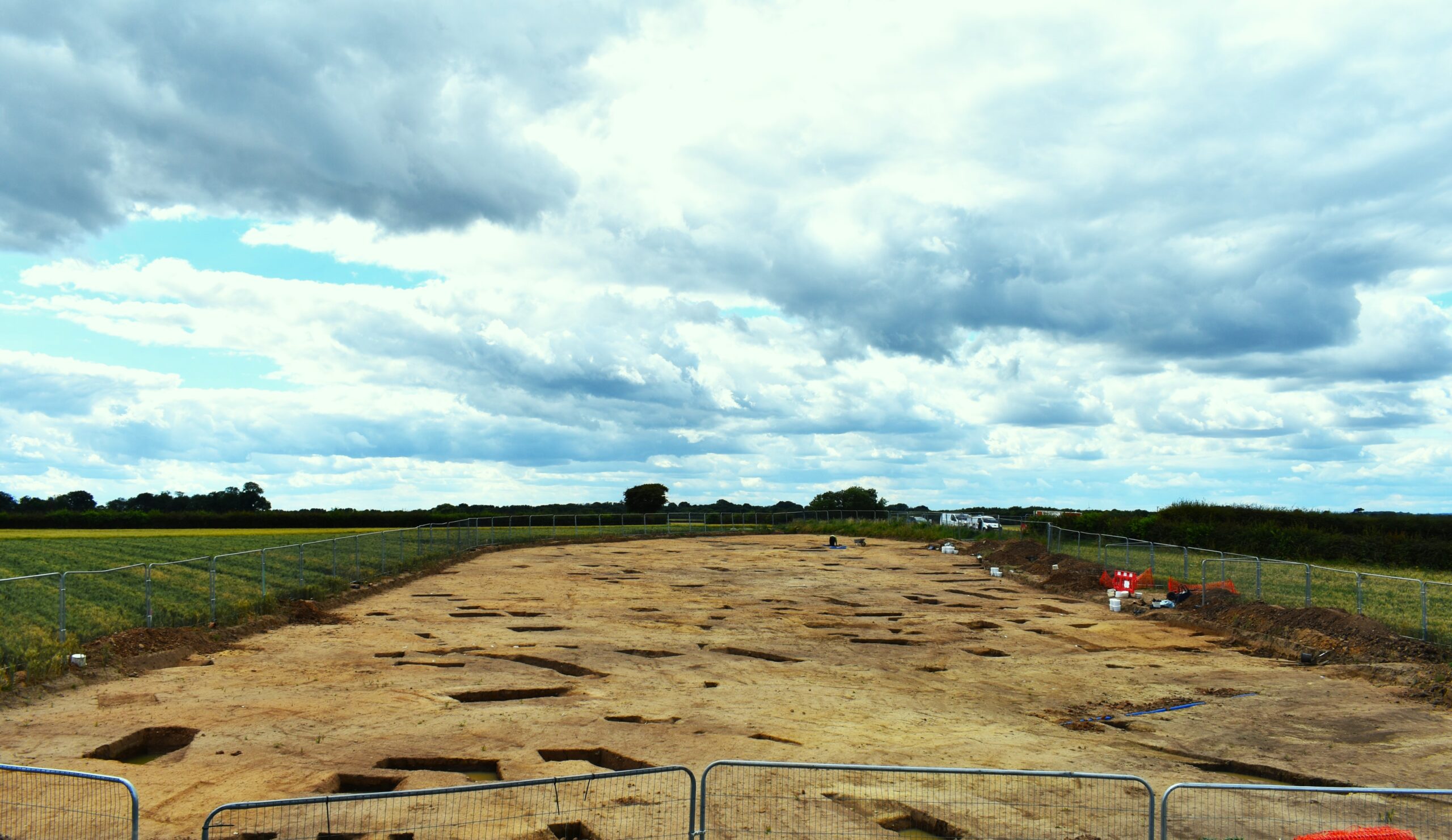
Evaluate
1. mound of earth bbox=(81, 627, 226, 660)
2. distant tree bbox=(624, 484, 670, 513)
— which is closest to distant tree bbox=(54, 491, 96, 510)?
distant tree bbox=(624, 484, 670, 513)

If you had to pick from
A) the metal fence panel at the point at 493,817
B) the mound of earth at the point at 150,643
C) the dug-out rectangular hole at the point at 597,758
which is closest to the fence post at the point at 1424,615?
the dug-out rectangular hole at the point at 597,758

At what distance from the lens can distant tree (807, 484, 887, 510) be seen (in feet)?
339

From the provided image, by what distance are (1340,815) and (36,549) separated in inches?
2005

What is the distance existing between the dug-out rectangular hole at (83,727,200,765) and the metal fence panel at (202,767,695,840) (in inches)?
152

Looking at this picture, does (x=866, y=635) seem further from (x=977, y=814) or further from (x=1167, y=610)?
(x=977, y=814)

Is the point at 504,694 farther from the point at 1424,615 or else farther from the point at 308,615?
the point at 1424,615

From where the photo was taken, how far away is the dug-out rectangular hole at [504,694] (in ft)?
51.3

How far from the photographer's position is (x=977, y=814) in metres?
9.96

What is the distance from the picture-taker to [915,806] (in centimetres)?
1009

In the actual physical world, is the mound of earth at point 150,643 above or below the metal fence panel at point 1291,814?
above

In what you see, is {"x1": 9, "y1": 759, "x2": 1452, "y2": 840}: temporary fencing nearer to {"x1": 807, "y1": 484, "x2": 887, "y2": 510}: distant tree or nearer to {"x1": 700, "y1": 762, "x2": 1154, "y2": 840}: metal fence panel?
{"x1": 700, "y1": 762, "x2": 1154, "y2": 840}: metal fence panel

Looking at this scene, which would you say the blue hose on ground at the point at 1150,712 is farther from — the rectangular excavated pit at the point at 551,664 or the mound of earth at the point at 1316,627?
the rectangular excavated pit at the point at 551,664

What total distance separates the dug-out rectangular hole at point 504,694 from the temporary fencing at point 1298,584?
1547 centimetres

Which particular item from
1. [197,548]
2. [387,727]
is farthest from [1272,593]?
[197,548]
